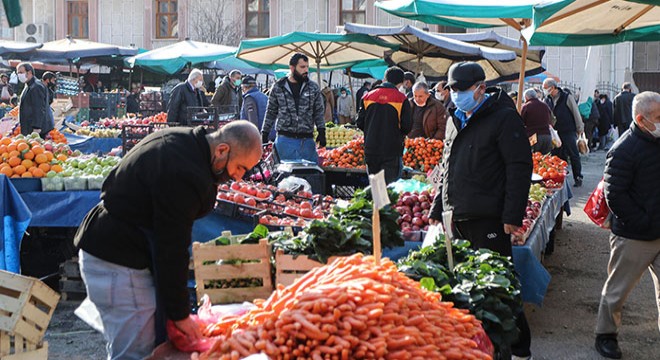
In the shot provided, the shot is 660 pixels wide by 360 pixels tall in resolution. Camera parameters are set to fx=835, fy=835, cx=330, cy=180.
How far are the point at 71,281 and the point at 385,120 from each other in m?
3.79

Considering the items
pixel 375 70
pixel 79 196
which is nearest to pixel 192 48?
pixel 375 70

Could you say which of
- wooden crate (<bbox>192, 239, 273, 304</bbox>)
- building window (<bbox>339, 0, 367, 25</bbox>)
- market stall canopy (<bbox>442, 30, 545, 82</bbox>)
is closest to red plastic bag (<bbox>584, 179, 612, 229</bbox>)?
wooden crate (<bbox>192, 239, 273, 304</bbox>)

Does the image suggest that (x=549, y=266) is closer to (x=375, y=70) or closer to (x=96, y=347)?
(x=96, y=347)

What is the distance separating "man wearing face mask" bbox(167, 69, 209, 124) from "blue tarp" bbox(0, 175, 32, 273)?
4.83m

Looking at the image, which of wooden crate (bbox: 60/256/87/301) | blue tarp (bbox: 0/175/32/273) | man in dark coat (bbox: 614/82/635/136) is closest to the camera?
blue tarp (bbox: 0/175/32/273)

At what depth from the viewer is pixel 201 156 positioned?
3.59 m

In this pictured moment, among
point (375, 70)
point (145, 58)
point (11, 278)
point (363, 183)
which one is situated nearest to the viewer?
point (11, 278)

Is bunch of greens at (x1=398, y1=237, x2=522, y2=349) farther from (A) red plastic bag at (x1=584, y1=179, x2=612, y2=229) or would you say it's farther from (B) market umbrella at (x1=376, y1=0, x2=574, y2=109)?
(B) market umbrella at (x1=376, y1=0, x2=574, y2=109)

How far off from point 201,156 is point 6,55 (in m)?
21.9

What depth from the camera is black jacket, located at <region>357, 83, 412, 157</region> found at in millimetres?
9258

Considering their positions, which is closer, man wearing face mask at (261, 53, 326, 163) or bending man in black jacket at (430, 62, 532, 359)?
bending man in black jacket at (430, 62, 532, 359)

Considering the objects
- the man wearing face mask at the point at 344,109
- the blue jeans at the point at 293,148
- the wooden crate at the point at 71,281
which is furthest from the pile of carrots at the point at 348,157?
the man wearing face mask at the point at 344,109

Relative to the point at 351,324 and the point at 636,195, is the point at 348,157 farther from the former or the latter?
the point at 351,324

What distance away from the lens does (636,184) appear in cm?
566
